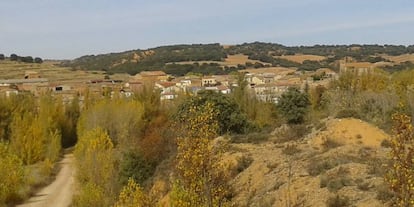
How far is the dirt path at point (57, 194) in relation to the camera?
3070 centimetres

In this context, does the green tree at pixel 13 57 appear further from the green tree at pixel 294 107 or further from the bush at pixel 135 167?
the bush at pixel 135 167

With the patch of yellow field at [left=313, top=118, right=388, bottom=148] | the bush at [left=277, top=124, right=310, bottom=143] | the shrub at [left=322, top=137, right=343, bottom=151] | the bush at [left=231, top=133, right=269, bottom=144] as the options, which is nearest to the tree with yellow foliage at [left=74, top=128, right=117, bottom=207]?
the bush at [left=231, top=133, right=269, bottom=144]

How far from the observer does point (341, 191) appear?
1580cm

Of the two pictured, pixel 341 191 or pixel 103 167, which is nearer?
pixel 341 191

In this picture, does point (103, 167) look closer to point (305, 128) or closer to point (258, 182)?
point (258, 182)

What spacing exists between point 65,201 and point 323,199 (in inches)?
778

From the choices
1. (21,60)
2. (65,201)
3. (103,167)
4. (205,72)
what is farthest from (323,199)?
(21,60)

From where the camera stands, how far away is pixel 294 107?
39781 mm

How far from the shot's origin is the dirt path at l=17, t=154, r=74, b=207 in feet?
101

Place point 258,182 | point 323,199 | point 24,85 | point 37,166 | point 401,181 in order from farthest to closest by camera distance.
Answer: point 24,85 → point 37,166 → point 258,182 → point 323,199 → point 401,181

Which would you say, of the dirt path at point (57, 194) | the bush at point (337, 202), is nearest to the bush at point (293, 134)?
the dirt path at point (57, 194)

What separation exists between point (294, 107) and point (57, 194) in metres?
18.4

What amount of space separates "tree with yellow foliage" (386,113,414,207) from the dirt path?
2591 cm

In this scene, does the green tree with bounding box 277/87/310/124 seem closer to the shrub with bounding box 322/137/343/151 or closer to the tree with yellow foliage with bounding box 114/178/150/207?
the shrub with bounding box 322/137/343/151
